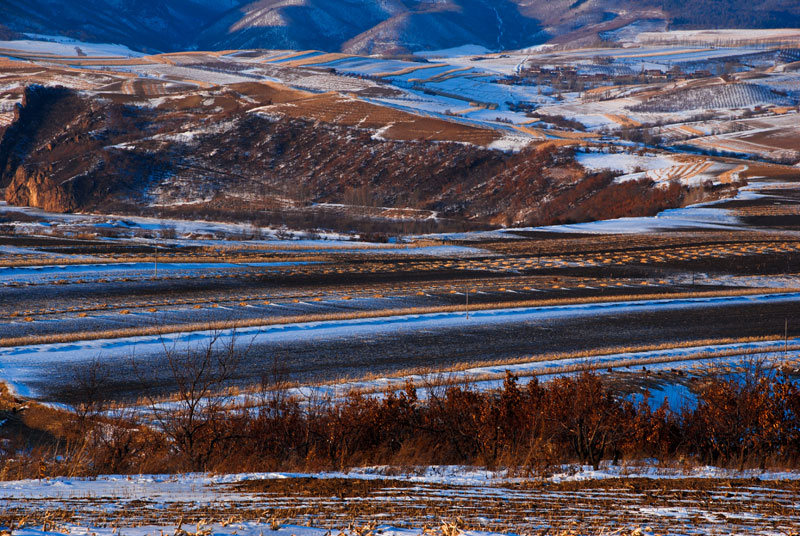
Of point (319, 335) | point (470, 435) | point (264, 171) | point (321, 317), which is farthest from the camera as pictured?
point (264, 171)

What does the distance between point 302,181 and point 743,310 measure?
7805 centimetres

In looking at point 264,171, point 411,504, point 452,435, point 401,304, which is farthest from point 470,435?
point 264,171

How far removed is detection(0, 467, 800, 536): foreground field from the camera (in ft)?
23.9

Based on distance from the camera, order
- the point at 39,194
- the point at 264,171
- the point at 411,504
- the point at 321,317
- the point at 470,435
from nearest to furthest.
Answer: the point at 411,504
the point at 470,435
the point at 321,317
the point at 39,194
the point at 264,171

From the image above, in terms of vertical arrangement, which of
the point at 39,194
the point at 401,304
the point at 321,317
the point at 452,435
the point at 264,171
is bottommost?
the point at 452,435

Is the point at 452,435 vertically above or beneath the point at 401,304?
beneath

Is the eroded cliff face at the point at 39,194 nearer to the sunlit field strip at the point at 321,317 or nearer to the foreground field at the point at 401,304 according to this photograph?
the foreground field at the point at 401,304

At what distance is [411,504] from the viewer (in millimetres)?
8727

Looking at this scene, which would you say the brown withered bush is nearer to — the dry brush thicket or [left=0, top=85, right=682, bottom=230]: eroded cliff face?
the dry brush thicket

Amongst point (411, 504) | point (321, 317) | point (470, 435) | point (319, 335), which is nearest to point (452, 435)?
point (470, 435)

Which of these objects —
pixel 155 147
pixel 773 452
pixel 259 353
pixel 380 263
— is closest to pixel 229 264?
pixel 380 263

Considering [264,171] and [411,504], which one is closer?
[411,504]

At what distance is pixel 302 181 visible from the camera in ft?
335

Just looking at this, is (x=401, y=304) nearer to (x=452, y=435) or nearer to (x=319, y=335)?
(x=319, y=335)
